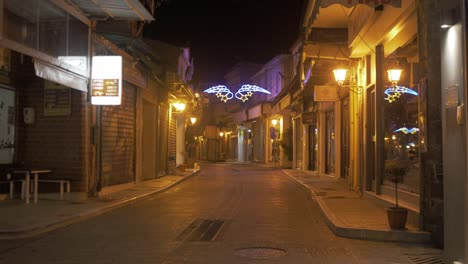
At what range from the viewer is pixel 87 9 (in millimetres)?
14938

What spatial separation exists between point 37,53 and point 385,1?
27.2ft

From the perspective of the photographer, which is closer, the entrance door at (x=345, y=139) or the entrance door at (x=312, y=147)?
the entrance door at (x=345, y=139)

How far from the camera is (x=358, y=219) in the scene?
11.3 meters

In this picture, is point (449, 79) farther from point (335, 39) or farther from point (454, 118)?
point (335, 39)

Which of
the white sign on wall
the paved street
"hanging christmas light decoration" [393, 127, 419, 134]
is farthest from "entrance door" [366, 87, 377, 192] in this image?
the white sign on wall

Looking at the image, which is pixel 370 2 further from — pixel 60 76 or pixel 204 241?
pixel 60 76

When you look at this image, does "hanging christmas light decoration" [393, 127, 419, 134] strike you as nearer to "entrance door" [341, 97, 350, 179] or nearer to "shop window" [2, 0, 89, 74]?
"entrance door" [341, 97, 350, 179]

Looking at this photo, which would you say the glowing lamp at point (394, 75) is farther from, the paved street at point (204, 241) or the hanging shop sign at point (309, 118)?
the hanging shop sign at point (309, 118)

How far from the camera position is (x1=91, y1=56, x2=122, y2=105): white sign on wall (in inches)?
601

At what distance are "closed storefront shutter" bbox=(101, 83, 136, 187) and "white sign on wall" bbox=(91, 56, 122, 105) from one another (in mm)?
1456

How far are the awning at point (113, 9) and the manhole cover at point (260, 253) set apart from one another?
8610mm

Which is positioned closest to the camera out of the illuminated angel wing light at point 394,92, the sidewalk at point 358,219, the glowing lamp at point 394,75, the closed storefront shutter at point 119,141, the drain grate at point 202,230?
the sidewalk at point 358,219

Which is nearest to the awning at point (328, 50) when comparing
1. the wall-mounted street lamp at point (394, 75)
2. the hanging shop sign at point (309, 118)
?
the wall-mounted street lamp at point (394, 75)

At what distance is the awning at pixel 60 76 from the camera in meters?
12.7
